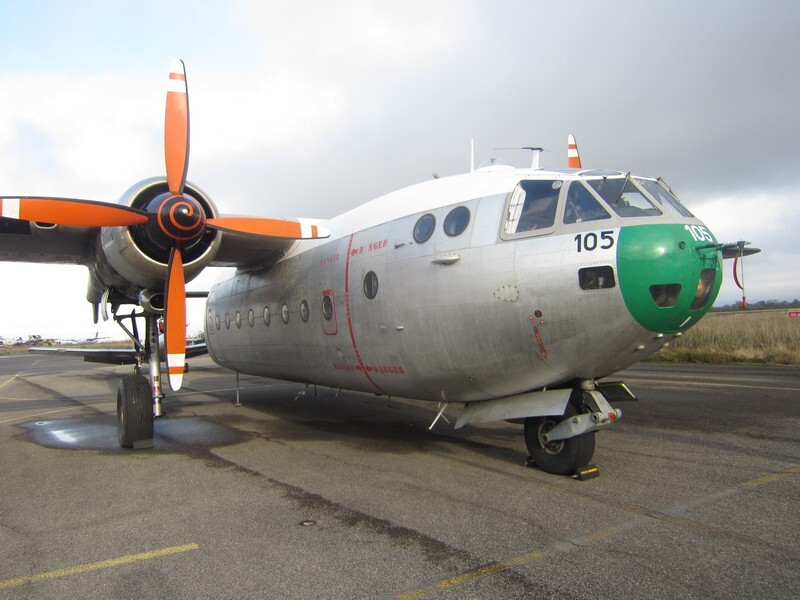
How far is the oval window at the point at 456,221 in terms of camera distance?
683cm

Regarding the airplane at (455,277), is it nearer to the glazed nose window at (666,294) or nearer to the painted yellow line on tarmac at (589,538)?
the glazed nose window at (666,294)

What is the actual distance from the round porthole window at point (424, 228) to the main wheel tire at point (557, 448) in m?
2.66

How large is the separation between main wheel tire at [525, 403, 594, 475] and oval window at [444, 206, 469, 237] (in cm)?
250

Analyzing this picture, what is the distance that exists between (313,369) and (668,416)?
683 centimetres

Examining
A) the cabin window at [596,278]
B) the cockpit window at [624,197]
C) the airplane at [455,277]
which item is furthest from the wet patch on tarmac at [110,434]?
the cockpit window at [624,197]

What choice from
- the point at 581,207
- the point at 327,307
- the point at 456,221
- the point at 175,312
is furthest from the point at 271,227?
the point at 581,207

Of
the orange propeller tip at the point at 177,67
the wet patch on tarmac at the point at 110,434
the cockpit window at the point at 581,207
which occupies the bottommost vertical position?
the wet patch on tarmac at the point at 110,434

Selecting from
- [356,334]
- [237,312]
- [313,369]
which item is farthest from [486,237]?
[237,312]

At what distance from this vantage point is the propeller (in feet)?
26.2

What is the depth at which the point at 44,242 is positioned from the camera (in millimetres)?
10336

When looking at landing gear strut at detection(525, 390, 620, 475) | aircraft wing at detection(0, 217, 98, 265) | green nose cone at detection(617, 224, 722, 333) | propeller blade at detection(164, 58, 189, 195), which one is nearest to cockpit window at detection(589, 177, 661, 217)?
green nose cone at detection(617, 224, 722, 333)

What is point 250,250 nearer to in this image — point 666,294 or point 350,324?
point 350,324

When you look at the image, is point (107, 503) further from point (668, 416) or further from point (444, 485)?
point (668, 416)

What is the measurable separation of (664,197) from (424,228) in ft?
9.62
